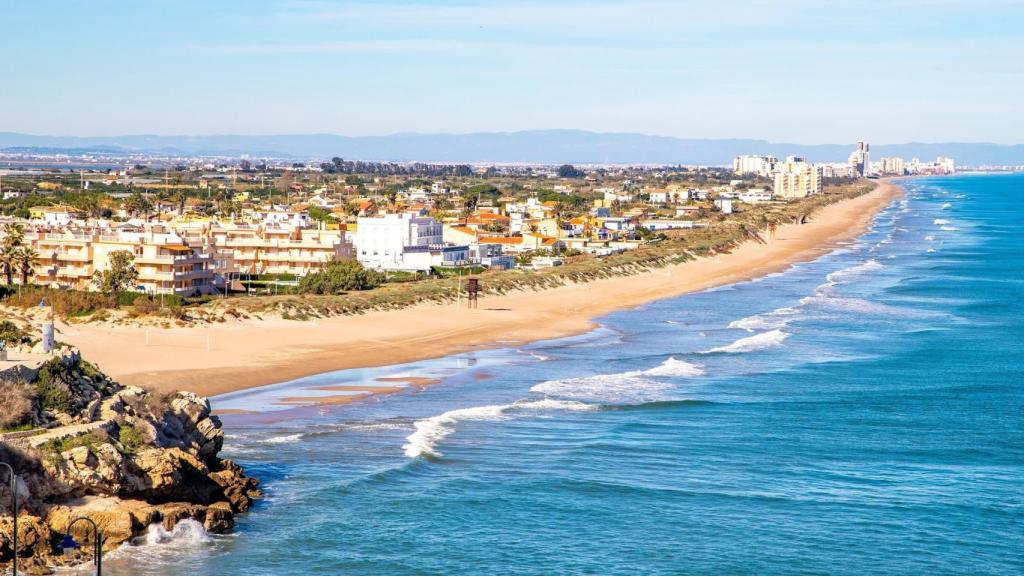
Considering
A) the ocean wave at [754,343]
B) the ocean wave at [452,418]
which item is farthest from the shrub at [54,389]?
the ocean wave at [754,343]

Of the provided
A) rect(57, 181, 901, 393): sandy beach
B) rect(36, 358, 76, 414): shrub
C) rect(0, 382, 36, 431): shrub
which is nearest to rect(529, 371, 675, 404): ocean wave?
rect(57, 181, 901, 393): sandy beach

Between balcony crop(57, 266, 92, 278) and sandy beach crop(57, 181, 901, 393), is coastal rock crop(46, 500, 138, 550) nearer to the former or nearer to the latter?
sandy beach crop(57, 181, 901, 393)

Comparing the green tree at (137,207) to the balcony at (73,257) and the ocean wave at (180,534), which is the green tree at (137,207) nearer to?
the balcony at (73,257)

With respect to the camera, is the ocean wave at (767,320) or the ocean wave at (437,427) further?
the ocean wave at (767,320)

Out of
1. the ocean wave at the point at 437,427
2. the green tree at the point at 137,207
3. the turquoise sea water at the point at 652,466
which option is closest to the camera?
the turquoise sea water at the point at 652,466

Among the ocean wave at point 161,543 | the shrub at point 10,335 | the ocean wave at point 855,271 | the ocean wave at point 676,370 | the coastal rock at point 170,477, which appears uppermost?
the shrub at point 10,335

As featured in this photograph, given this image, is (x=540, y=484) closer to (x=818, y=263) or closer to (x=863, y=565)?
(x=863, y=565)

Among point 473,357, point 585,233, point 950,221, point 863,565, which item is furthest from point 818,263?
point 863,565
